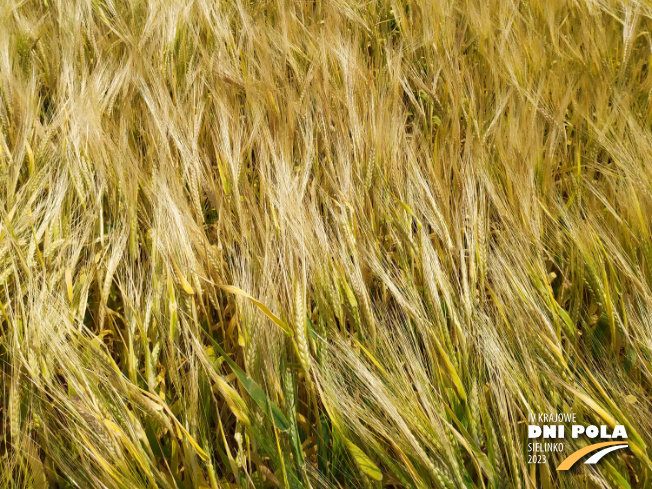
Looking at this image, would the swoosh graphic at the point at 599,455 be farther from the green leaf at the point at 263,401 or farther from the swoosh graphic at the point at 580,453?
the green leaf at the point at 263,401

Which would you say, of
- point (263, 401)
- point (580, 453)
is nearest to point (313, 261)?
point (263, 401)

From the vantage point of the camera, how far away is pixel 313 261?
0.60 meters

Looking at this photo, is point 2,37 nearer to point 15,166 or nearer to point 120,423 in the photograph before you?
point 15,166

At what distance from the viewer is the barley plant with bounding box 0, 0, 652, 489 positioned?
509 mm

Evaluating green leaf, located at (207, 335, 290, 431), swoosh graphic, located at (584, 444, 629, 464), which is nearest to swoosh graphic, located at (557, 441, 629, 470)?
swoosh graphic, located at (584, 444, 629, 464)

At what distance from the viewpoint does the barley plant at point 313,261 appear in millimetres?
509

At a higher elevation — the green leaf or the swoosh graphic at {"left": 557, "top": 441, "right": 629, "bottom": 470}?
the green leaf

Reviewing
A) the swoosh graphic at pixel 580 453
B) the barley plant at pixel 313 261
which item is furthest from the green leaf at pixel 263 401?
the swoosh graphic at pixel 580 453

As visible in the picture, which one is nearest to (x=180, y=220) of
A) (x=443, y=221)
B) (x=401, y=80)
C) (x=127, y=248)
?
(x=127, y=248)

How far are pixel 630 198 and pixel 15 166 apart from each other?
885mm

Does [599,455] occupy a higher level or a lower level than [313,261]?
lower

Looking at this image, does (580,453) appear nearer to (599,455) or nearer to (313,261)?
(599,455)

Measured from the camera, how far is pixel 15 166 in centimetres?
75

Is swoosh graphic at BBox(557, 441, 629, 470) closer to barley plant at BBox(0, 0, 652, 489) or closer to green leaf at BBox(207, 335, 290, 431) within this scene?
barley plant at BBox(0, 0, 652, 489)
